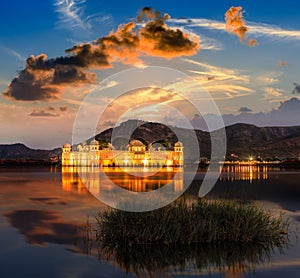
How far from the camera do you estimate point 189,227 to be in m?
15.6

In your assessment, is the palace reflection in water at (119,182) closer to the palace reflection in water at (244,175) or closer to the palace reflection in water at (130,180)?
the palace reflection in water at (130,180)

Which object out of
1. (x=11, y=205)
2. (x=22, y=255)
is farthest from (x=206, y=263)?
(x=11, y=205)

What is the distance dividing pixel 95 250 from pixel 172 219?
2.85m

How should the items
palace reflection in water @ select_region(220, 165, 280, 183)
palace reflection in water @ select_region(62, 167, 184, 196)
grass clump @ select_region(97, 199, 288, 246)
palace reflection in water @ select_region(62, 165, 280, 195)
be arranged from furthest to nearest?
palace reflection in water @ select_region(220, 165, 280, 183) < palace reflection in water @ select_region(62, 165, 280, 195) < palace reflection in water @ select_region(62, 167, 184, 196) < grass clump @ select_region(97, 199, 288, 246)

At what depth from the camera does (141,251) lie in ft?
48.6

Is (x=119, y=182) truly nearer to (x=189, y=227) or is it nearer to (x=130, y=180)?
(x=130, y=180)

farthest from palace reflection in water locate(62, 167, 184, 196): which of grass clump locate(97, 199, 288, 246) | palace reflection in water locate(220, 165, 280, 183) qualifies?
grass clump locate(97, 199, 288, 246)

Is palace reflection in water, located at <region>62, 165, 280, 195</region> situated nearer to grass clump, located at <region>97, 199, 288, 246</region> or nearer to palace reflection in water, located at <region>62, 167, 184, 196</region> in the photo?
palace reflection in water, located at <region>62, 167, 184, 196</region>

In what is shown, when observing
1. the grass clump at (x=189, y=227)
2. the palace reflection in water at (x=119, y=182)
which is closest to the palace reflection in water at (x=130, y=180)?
the palace reflection in water at (x=119, y=182)

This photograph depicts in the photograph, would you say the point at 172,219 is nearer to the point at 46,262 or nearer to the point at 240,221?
the point at 240,221

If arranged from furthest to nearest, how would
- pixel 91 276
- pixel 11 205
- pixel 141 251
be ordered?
pixel 11 205
pixel 141 251
pixel 91 276

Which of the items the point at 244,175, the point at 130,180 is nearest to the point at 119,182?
the point at 130,180

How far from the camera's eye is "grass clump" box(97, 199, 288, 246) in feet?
50.6

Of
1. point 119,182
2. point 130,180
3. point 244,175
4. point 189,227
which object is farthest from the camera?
point 244,175
